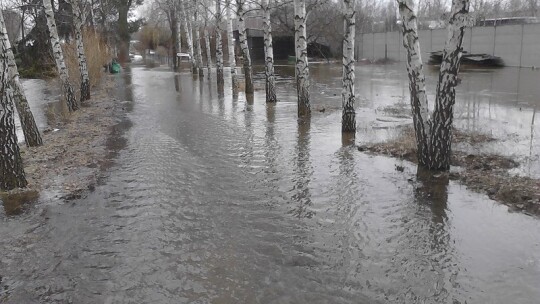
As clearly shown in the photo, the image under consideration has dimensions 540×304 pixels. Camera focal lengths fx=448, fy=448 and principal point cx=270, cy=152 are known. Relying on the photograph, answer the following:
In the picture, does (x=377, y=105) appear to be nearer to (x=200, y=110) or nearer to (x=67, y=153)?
(x=200, y=110)

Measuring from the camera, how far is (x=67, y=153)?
9477mm

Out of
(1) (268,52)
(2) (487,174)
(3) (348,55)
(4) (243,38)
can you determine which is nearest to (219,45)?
(4) (243,38)

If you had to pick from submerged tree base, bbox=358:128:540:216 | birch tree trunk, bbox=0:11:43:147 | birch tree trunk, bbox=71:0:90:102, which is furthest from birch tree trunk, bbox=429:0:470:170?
birch tree trunk, bbox=71:0:90:102

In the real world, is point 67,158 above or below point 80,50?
below

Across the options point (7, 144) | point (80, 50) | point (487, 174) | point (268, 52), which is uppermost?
point (80, 50)

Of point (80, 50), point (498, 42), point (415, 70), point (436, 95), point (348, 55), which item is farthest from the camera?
point (498, 42)

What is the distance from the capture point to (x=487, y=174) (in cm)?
719

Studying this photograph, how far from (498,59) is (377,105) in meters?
24.5

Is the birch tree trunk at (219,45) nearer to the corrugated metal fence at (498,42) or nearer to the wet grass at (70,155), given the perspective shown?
the wet grass at (70,155)

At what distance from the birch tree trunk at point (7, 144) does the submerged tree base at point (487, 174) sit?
6334 millimetres

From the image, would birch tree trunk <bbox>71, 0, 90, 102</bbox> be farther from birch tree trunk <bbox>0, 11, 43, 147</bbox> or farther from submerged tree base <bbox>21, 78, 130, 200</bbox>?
birch tree trunk <bbox>0, 11, 43, 147</bbox>

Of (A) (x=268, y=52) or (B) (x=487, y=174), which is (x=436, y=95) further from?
(A) (x=268, y=52)

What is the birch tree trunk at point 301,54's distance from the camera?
38.8ft

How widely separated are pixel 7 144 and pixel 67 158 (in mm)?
2290
